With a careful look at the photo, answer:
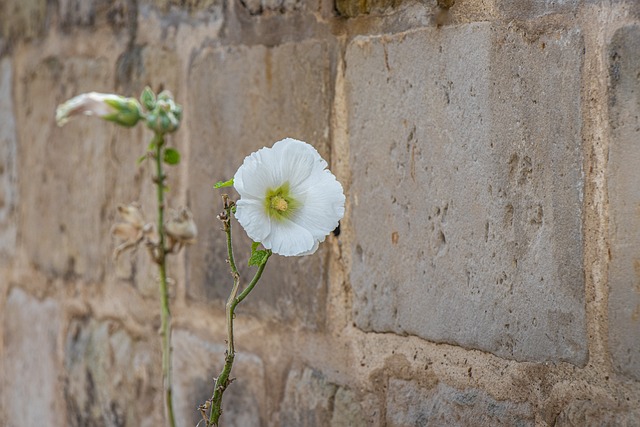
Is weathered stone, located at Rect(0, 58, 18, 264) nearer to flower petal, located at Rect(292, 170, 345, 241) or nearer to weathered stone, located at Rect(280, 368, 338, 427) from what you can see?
weathered stone, located at Rect(280, 368, 338, 427)

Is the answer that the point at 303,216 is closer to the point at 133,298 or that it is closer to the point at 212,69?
the point at 212,69

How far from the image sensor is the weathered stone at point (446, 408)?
94cm

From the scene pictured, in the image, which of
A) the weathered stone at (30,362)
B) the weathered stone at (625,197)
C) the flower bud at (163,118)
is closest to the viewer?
A: the weathered stone at (625,197)

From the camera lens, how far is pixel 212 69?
51.3 inches

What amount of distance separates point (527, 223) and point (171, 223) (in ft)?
1.39

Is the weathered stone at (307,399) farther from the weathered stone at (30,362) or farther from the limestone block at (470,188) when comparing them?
the weathered stone at (30,362)

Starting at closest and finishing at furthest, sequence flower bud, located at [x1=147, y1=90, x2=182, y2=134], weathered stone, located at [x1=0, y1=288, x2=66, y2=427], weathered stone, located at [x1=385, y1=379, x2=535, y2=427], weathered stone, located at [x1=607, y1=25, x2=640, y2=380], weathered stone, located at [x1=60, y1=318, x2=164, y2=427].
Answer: weathered stone, located at [x1=607, y1=25, x2=640, y2=380], weathered stone, located at [x1=385, y1=379, x2=535, y2=427], flower bud, located at [x1=147, y1=90, x2=182, y2=134], weathered stone, located at [x1=60, y1=318, x2=164, y2=427], weathered stone, located at [x1=0, y1=288, x2=66, y2=427]

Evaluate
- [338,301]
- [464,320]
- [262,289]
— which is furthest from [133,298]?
[464,320]

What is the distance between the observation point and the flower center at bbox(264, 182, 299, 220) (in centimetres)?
85

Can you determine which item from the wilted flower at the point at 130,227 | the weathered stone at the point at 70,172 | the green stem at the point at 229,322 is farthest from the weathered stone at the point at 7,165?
the green stem at the point at 229,322

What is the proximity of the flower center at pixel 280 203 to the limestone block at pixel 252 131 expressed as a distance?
27 cm

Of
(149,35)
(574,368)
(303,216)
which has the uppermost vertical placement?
(149,35)

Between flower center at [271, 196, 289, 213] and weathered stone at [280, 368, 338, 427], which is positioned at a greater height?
flower center at [271, 196, 289, 213]

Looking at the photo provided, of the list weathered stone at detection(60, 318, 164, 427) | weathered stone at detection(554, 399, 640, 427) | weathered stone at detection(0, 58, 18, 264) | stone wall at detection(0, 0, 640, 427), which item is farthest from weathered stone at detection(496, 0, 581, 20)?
weathered stone at detection(0, 58, 18, 264)
